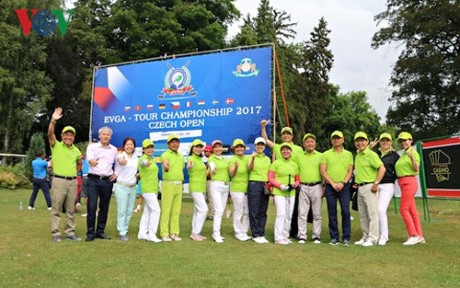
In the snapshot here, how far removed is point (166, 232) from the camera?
733cm

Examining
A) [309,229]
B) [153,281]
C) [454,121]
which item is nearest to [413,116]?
[454,121]

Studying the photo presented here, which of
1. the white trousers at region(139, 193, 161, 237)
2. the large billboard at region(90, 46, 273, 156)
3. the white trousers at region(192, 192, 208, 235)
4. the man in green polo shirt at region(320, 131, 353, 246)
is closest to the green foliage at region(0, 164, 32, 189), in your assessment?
the large billboard at region(90, 46, 273, 156)

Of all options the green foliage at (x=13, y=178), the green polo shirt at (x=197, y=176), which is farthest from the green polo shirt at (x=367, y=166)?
the green foliage at (x=13, y=178)

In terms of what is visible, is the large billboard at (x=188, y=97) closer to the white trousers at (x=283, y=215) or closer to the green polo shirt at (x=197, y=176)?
the green polo shirt at (x=197, y=176)

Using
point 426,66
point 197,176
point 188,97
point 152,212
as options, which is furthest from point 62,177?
point 426,66

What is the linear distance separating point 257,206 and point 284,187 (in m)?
0.54

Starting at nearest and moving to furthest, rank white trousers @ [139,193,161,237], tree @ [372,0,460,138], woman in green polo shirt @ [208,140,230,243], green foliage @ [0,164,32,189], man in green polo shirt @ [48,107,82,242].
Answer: man in green polo shirt @ [48,107,82,242], white trousers @ [139,193,161,237], woman in green polo shirt @ [208,140,230,243], green foliage @ [0,164,32,189], tree @ [372,0,460,138]

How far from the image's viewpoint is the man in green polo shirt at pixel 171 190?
7.29 metres

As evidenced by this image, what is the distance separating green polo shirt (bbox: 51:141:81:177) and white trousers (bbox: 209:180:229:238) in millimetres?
2168

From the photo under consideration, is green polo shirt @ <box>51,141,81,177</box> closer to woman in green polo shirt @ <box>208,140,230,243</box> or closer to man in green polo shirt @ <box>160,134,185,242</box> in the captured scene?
man in green polo shirt @ <box>160,134,185,242</box>

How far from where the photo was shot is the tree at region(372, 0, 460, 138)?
2390 centimetres

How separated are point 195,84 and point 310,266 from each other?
978cm

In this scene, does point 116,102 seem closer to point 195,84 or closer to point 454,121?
point 195,84

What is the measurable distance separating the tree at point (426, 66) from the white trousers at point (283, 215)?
19.4 m
